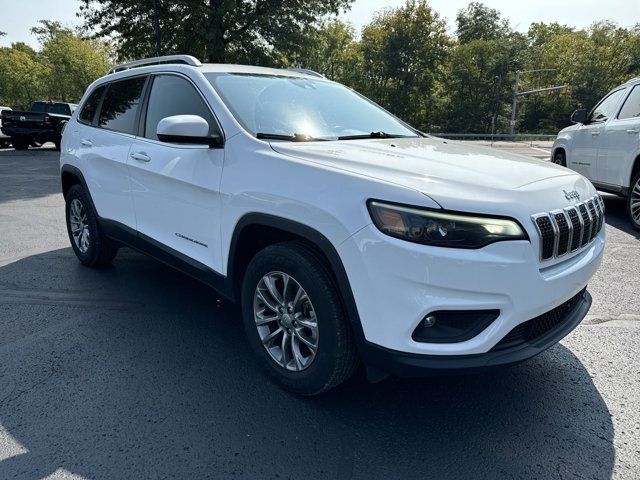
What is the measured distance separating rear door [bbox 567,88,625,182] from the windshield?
4759 millimetres

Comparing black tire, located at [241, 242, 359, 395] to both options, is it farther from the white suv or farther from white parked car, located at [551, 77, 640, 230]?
white parked car, located at [551, 77, 640, 230]

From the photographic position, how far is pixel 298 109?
3213 millimetres

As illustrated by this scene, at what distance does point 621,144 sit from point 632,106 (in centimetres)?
55

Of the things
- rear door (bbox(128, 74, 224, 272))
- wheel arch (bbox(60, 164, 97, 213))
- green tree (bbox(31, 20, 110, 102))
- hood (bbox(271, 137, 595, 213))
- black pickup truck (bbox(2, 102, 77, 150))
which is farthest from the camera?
green tree (bbox(31, 20, 110, 102))

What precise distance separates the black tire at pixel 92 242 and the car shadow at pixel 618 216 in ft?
20.2

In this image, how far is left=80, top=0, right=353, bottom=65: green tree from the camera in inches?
771

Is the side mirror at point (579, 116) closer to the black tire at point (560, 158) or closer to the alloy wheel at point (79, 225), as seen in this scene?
the black tire at point (560, 158)

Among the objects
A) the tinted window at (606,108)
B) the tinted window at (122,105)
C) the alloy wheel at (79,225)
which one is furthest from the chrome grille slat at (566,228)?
the tinted window at (606,108)

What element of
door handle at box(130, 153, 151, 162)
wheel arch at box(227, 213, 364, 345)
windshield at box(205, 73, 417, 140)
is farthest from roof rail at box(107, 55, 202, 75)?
wheel arch at box(227, 213, 364, 345)

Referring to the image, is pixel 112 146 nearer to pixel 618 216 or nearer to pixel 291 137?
pixel 291 137

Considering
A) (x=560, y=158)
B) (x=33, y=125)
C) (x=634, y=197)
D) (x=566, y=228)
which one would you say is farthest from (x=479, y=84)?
(x=566, y=228)

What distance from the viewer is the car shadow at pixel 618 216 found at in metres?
6.36

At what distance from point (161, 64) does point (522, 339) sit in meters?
3.25

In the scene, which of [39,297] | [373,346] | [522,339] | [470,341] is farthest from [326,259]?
[39,297]
